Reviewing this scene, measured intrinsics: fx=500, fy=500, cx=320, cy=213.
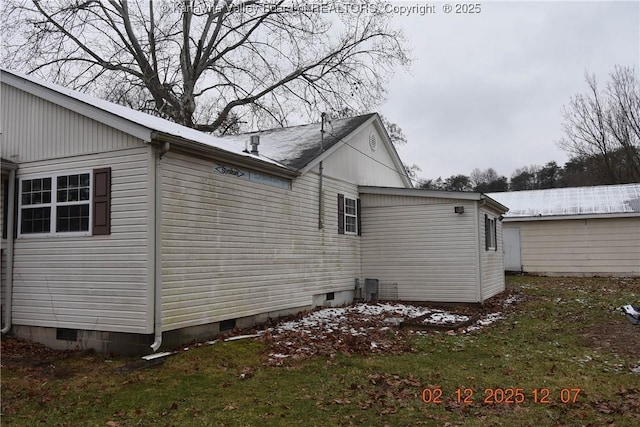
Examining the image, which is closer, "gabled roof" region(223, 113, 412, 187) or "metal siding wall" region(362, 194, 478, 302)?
"gabled roof" region(223, 113, 412, 187)

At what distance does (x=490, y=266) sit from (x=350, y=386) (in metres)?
A: 9.86

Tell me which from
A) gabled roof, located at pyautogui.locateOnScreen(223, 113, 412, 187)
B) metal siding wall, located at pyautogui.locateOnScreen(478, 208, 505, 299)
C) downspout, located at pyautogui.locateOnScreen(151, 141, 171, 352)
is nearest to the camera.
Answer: downspout, located at pyautogui.locateOnScreen(151, 141, 171, 352)

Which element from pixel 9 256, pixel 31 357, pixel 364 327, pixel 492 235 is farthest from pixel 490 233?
pixel 9 256

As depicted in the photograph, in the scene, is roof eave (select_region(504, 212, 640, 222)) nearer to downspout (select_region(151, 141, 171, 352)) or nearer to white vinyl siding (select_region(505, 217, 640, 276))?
white vinyl siding (select_region(505, 217, 640, 276))

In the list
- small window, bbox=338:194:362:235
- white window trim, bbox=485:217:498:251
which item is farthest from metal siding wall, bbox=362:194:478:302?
white window trim, bbox=485:217:498:251

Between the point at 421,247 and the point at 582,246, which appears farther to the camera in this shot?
the point at 582,246

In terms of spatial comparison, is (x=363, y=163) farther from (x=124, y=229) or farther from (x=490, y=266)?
(x=124, y=229)

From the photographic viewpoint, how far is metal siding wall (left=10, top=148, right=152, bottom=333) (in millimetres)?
7637

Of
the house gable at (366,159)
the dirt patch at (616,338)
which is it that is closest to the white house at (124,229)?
the house gable at (366,159)

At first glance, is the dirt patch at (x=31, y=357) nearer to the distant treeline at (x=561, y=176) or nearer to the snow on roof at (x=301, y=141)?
the snow on roof at (x=301, y=141)

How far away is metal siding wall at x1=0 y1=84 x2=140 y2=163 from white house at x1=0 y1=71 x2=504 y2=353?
2cm

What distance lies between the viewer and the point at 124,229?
7.80 metres

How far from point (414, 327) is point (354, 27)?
58.9 feet

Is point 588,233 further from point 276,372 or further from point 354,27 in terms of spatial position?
point 276,372
